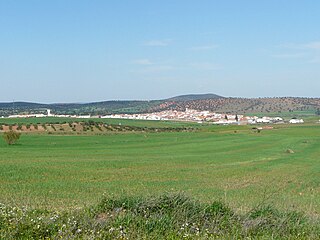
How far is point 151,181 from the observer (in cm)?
2847

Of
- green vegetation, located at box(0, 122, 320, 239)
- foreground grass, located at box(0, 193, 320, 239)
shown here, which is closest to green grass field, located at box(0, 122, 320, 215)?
green vegetation, located at box(0, 122, 320, 239)

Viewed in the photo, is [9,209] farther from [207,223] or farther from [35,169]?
[35,169]

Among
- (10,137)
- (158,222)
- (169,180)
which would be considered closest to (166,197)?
(158,222)

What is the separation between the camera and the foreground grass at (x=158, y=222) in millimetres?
8578

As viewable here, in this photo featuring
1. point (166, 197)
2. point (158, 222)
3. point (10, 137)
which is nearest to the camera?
point (158, 222)

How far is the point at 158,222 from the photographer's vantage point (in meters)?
9.10

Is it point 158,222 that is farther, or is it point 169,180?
point 169,180

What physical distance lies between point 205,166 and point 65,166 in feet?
39.5

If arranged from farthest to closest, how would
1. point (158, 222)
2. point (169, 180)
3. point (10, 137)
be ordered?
point (10, 137), point (169, 180), point (158, 222)

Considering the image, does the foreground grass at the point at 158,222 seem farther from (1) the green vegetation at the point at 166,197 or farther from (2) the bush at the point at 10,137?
(2) the bush at the point at 10,137

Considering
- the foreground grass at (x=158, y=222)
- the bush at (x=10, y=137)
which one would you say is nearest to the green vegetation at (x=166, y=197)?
the foreground grass at (x=158, y=222)

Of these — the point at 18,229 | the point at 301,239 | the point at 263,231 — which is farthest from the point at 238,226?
the point at 18,229

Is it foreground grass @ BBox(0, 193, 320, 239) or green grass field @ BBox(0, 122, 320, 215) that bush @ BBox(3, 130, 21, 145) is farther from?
foreground grass @ BBox(0, 193, 320, 239)

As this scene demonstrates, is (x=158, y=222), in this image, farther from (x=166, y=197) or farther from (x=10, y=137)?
(x=10, y=137)
